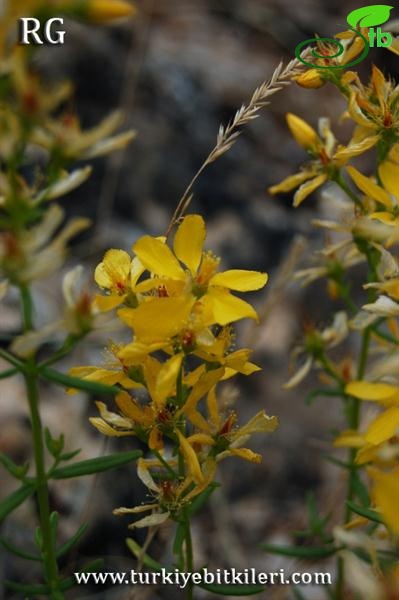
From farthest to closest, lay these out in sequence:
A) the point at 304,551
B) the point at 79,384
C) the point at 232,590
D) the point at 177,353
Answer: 1. the point at 304,551
2. the point at 232,590
3. the point at 177,353
4. the point at 79,384

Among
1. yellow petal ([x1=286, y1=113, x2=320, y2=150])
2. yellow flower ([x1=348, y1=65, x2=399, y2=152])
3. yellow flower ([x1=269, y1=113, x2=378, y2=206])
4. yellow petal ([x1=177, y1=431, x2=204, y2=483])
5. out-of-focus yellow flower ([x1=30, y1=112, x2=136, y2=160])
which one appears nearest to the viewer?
out-of-focus yellow flower ([x1=30, y1=112, x2=136, y2=160])

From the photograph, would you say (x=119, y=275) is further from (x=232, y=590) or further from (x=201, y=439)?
(x=232, y=590)

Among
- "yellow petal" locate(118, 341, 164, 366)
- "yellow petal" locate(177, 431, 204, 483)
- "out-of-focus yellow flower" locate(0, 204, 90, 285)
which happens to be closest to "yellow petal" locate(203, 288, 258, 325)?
"yellow petal" locate(118, 341, 164, 366)

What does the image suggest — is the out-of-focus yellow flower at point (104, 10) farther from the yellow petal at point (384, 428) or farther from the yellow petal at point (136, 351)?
the yellow petal at point (384, 428)

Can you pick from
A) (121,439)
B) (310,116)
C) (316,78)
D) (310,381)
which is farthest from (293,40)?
(316,78)

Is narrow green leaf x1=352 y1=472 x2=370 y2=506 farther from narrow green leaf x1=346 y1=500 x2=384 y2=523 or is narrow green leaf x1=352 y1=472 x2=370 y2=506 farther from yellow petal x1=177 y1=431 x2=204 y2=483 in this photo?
yellow petal x1=177 y1=431 x2=204 y2=483

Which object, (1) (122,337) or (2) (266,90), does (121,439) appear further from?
(2) (266,90)

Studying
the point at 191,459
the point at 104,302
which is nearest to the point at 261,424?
the point at 191,459
